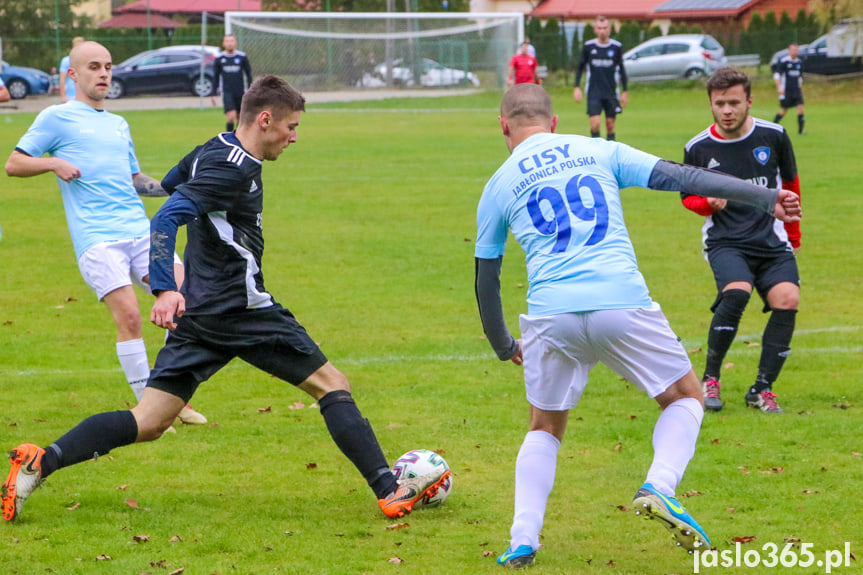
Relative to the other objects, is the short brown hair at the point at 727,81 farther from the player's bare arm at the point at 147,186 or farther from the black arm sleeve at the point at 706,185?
the player's bare arm at the point at 147,186

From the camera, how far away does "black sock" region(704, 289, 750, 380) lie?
7285 mm

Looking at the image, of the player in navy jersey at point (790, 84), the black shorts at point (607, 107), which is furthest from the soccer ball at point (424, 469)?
the player in navy jersey at point (790, 84)

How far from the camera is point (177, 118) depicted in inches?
1320

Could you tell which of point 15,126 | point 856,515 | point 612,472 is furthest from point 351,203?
point 15,126

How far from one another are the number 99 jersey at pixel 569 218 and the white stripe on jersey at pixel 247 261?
1.29 metres

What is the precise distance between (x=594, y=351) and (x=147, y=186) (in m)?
3.45

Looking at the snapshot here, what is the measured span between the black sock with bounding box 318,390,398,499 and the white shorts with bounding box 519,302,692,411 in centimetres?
107

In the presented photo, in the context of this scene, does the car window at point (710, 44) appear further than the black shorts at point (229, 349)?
Yes

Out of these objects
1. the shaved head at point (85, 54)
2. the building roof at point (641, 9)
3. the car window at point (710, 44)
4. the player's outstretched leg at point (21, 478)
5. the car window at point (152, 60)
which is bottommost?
the player's outstretched leg at point (21, 478)

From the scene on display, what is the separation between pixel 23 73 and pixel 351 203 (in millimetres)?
29779

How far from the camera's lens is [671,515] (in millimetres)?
4395

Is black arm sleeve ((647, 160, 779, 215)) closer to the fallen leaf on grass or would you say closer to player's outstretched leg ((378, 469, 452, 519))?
player's outstretched leg ((378, 469, 452, 519))

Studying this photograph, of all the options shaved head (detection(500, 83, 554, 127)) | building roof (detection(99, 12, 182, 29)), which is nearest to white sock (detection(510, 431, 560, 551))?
shaved head (detection(500, 83, 554, 127))

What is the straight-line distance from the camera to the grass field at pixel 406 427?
17.1 feet
